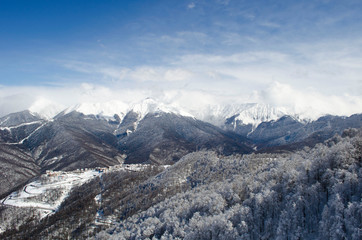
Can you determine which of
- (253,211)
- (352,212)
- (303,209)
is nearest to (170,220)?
(253,211)

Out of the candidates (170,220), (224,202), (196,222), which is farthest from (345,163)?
(170,220)

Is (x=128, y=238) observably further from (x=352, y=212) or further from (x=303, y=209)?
(x=352, y=212)

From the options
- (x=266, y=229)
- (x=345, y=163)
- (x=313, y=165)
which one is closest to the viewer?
(x=266, y=229)

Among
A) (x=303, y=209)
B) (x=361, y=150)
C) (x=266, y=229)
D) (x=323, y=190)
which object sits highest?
(x=361, y=150)

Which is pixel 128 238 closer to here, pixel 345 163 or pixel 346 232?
pixel 346 232

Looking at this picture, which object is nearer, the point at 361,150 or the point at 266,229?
the point at 266,229

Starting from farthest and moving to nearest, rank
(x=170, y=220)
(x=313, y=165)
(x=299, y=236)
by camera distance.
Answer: (x=170, y=220) < (x=313, y=165) < (x=299, y=236)

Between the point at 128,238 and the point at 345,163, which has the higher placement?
the point at 345,163

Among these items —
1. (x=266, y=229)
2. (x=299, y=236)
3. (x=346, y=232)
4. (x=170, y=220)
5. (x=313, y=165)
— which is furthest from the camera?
(x=170, y=220)

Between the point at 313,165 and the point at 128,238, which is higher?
the point at 313,165
